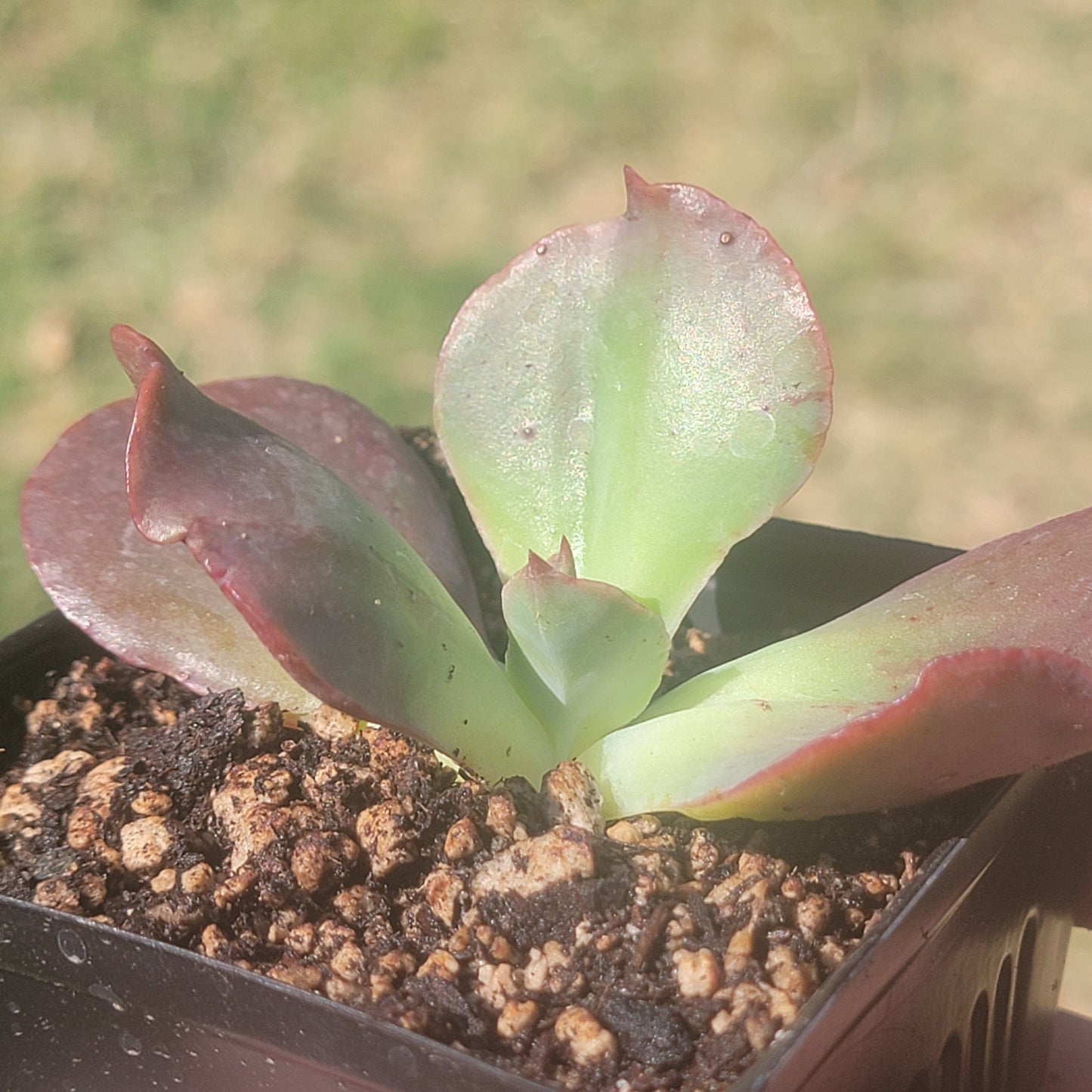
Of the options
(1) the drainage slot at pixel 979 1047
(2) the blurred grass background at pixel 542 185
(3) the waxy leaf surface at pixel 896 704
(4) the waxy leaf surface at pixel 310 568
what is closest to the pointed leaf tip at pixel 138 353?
(4) the waxy leaf surface at pixel 310 568

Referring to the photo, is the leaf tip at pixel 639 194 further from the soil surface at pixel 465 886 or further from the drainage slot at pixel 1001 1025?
the drainage slot at pixel 1001 1025

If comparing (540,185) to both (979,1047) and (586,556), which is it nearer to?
(586,556)

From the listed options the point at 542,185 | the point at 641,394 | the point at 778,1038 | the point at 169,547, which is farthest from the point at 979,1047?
the point at 542,185

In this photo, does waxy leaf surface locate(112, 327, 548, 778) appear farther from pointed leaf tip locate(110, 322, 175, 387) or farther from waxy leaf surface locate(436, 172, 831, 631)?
waxy leaf surface locate(436, 172, 831, 631)

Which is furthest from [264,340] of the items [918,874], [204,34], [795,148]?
[918,874]

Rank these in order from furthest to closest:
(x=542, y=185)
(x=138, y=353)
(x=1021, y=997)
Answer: (x=542, y=185), (x=1021, y=997), (x=138, y=353)
